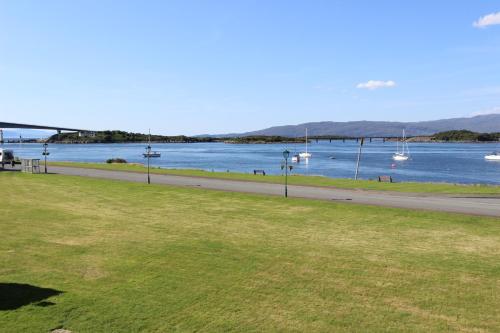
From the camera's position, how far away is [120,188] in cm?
3312

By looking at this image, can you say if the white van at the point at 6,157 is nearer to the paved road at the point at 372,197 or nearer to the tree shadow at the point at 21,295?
the paved road at the point at 372,197

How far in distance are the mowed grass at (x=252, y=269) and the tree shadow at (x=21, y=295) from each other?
0.46 ft

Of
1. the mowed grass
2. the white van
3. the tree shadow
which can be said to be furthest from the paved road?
the white van

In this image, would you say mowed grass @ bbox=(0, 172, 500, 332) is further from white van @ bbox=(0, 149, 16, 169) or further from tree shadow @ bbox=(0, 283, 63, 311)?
white van @ bbox=(0, 149, 16, 169)

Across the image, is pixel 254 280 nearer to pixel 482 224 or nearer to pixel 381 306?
pixel 381 306

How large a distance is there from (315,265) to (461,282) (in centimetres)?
400

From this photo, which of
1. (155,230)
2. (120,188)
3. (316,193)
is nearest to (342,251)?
(155,230)

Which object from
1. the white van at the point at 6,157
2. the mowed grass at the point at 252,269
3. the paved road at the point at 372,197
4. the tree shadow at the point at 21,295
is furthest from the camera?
the white van at the point at 6,157

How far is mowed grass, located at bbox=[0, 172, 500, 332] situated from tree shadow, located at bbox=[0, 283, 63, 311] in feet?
0.46

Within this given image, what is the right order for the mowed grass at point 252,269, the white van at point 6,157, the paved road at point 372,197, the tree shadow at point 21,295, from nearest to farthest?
1. the mowed grass at point 252,269
2. the tree shadow at point 21,295
3. the paved road at point 372,197
4. the white van at point 6,157

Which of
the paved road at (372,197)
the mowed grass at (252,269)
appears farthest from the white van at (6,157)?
the mowed grass at (252,269)

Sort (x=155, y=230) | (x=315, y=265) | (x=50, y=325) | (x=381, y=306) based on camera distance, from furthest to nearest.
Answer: (x=155, y=230) < (x=315, y=265) < (x=381, y=306) < (x=50, y=325)

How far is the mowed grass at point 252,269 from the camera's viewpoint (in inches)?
359

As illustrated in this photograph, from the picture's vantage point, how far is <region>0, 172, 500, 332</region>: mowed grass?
359 inches
